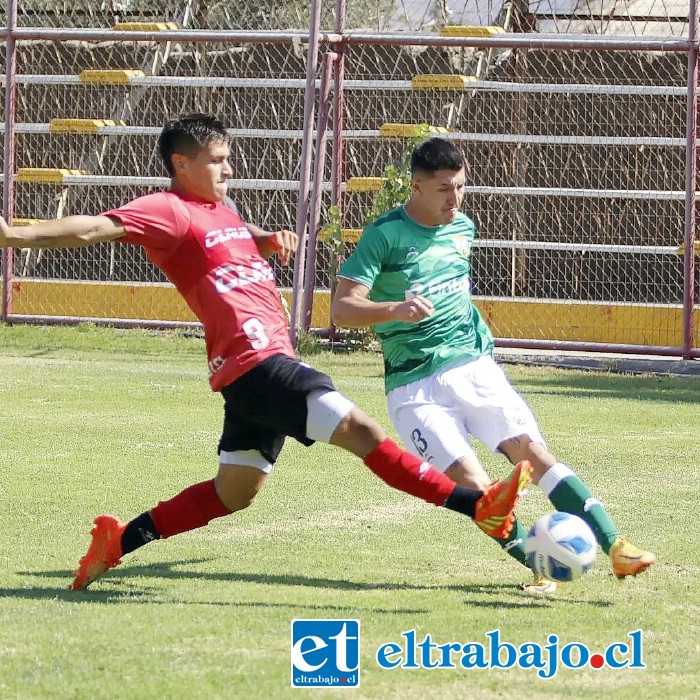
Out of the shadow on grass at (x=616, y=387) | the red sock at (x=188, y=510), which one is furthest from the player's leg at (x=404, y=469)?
the shadow on grass at (x=616, y=387)

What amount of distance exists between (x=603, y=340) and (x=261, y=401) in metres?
9.86

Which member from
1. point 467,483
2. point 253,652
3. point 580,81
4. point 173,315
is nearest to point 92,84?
point 173,315

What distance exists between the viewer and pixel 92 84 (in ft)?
54.5

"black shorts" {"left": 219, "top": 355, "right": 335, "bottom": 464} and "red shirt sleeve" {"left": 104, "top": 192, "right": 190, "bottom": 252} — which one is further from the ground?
"red shirt sleeve" {"left": 104, "top": 192, "right": 190, "bottom": 252}

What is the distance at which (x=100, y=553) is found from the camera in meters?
5.88

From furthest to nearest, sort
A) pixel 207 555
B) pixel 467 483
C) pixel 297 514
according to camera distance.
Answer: pixel 297 514 → pixel 207 555 → pixel 467 483

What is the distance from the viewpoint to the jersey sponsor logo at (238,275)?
5754mm

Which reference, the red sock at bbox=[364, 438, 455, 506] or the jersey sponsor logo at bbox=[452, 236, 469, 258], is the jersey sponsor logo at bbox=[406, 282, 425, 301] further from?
the red sock at bbox=[364, 438, 455, 506]

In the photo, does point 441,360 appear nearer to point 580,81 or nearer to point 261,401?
point 261,401

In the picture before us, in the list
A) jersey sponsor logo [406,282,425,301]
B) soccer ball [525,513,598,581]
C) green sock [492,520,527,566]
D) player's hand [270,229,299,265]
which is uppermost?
player's hand [270,229,299,265]

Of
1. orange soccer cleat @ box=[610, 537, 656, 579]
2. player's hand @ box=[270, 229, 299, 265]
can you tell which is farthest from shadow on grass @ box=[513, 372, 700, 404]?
player's hand @ box=[270, 229, 299, 265]

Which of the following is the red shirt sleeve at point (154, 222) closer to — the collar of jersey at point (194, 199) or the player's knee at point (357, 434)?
the collar of jersey at point (194, 199)

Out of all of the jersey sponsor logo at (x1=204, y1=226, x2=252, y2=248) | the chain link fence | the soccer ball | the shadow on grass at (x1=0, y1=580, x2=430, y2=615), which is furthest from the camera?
the chain link fence

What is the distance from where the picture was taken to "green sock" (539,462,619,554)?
5.88 metres
